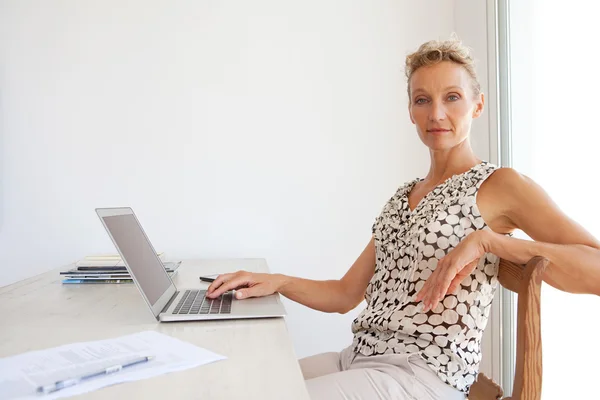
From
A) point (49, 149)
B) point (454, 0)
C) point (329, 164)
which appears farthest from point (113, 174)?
point (454, 0)

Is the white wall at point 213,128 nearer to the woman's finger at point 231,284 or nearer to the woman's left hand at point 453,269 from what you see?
the woman's finger at point 231,284

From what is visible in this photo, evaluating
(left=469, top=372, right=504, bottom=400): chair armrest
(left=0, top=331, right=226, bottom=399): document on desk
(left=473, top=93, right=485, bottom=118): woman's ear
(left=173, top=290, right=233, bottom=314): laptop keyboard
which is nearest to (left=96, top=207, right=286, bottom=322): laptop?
(left=173, top=290, right=233, bottom=314): laptop keyboard

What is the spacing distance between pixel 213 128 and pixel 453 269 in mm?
1571

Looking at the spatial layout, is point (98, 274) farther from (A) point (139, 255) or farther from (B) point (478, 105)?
(B) point (478, 105)

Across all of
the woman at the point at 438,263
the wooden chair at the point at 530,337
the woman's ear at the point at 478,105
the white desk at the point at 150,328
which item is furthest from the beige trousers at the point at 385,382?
the woman's ear at the point at 478,105

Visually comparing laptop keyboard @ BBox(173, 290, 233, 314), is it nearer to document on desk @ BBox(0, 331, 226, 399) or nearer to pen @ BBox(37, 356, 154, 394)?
document on desk @ BBox(0, 331, 226, 399)

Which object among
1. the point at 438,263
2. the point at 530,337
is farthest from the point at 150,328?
the point at 530,337

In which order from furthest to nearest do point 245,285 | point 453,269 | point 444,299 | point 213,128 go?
point 213,128
point 245,285
point 444,299
point 453,269

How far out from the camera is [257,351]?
0.95m

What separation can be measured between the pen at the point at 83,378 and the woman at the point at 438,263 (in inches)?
13.2

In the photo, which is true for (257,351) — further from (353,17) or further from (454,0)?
(454,0)

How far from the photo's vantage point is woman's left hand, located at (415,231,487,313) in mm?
1047

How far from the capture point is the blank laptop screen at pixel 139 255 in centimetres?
118

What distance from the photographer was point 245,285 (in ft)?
4.68
